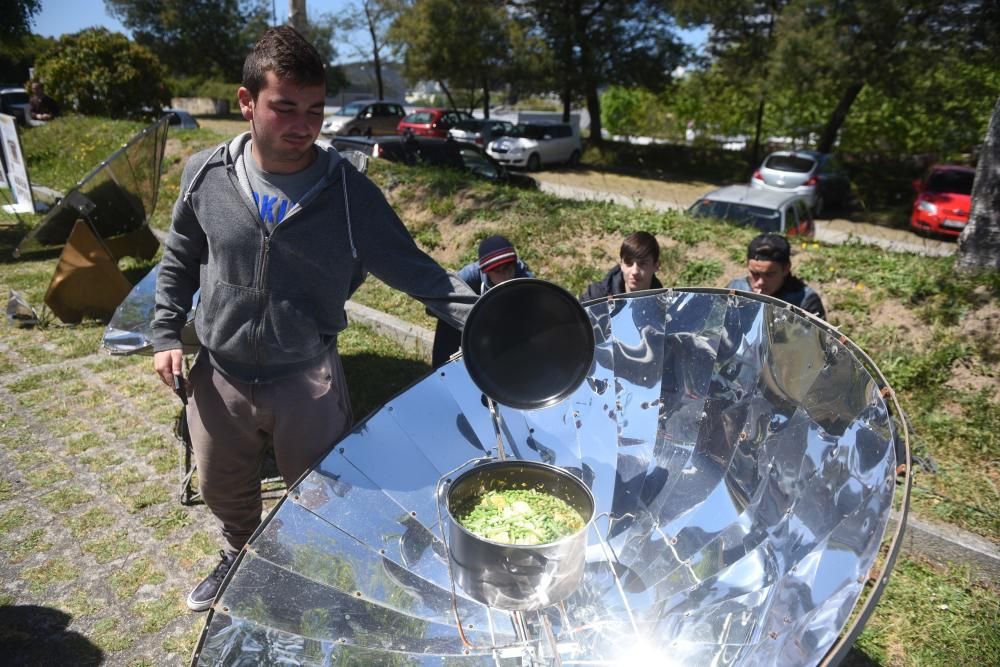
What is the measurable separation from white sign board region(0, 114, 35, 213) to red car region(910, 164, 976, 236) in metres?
16.5

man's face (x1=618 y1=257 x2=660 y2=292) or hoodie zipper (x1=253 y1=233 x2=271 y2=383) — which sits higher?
hoodie zipper (x1=253 y1=233 x2=271 y2=383)

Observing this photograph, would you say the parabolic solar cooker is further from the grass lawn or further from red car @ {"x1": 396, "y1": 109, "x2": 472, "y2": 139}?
red car @ {"x1": 396, "y1": 109, "x2": 472, "y2": 139}

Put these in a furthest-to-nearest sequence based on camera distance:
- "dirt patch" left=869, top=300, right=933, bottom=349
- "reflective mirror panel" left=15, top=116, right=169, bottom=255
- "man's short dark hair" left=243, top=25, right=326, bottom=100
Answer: "reflective mirror panel" left=15, top=116, right=169, bottom=255
"dirt patch" left=869, top=300, right=933, bottom=349
"man's short dark hair" left=243, top=25, right=326, bottom=100

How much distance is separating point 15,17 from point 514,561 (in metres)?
20.8

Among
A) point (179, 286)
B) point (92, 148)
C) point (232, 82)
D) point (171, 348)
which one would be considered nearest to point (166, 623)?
point (171, 348)

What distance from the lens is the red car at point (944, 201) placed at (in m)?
14.2

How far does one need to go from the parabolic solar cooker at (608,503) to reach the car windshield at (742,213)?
7006 mm

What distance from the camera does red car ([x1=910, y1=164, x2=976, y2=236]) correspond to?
1417 centimetres

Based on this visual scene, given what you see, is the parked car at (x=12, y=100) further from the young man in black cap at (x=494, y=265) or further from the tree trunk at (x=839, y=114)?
the tree trunk at (x=839, y=114)

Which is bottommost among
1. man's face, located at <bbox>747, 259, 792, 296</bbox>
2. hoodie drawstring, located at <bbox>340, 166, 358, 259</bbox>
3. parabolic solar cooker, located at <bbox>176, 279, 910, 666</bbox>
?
parabolic solar cooker, located at <bbox>176, 279, 910, 666</bbox>

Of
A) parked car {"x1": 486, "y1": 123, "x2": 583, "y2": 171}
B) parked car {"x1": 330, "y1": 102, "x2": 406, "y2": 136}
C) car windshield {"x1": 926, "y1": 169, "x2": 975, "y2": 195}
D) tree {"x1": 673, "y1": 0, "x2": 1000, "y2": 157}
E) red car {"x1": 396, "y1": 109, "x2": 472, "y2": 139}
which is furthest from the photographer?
parked car {"x1": 330, "y1": 102, "x2": 406, "y2": 136}

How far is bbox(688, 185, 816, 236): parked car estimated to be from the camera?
939 centimetres

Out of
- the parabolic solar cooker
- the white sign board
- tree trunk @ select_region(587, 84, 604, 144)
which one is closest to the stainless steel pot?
the parabolic solar cooker

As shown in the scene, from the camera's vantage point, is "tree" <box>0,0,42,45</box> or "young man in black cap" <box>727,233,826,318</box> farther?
"tree" <box>0,0,42,45</box>
